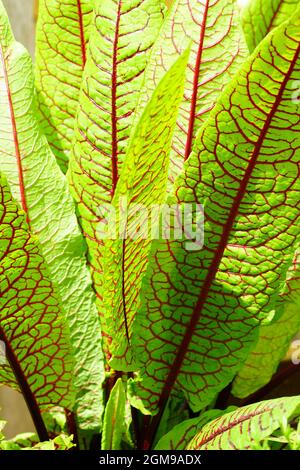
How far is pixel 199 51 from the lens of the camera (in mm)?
348

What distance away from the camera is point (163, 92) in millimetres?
246

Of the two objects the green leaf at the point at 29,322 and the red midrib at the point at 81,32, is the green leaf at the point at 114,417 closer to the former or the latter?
the green leaf at the point at 29,322

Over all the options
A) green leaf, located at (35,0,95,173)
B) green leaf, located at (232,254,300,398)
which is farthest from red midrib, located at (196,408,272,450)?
green leaf, located at (35,0,95,173)

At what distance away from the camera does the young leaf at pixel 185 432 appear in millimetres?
347

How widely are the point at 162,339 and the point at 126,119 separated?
13 cm

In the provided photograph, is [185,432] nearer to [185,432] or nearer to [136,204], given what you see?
[185,432]

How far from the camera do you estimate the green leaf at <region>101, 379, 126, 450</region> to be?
0.32 metres

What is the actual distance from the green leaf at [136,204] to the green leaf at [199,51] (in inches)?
2.5

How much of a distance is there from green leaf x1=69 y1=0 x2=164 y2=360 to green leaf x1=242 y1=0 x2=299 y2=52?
0.22 feet

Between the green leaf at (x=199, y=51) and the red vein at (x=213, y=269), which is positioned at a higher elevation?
the green leaf at (x=199, y=51)

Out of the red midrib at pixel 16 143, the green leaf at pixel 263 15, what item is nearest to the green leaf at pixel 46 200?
the red midrib at pixel 16 143

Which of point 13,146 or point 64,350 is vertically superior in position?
point 13,146
